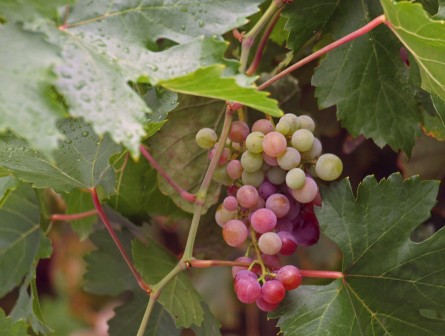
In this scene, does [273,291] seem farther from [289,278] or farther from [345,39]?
[345,39]

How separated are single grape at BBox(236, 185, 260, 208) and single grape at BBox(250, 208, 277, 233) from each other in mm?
12

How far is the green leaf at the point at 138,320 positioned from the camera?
0.95 m

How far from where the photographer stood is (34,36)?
0.59 meters

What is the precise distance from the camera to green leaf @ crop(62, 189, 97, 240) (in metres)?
1.06

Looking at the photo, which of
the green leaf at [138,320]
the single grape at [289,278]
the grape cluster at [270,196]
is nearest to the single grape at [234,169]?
the grape cluster at [270,196]

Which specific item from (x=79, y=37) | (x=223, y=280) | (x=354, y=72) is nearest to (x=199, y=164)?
(x=354, y=72)

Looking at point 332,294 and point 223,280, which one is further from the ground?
point 332,294

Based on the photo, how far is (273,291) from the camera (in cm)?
71

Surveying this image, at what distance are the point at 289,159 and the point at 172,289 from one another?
23 centimetres

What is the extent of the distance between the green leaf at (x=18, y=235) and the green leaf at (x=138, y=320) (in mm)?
150

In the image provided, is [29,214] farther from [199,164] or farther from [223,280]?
[223,280]

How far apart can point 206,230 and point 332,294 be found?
27 cm

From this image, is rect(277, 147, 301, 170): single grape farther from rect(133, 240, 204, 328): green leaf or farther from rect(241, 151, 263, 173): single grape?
rect(133, 240, 204, 328): green leaf

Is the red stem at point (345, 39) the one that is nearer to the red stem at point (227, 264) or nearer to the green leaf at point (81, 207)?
the red stem at point (227, 264)
